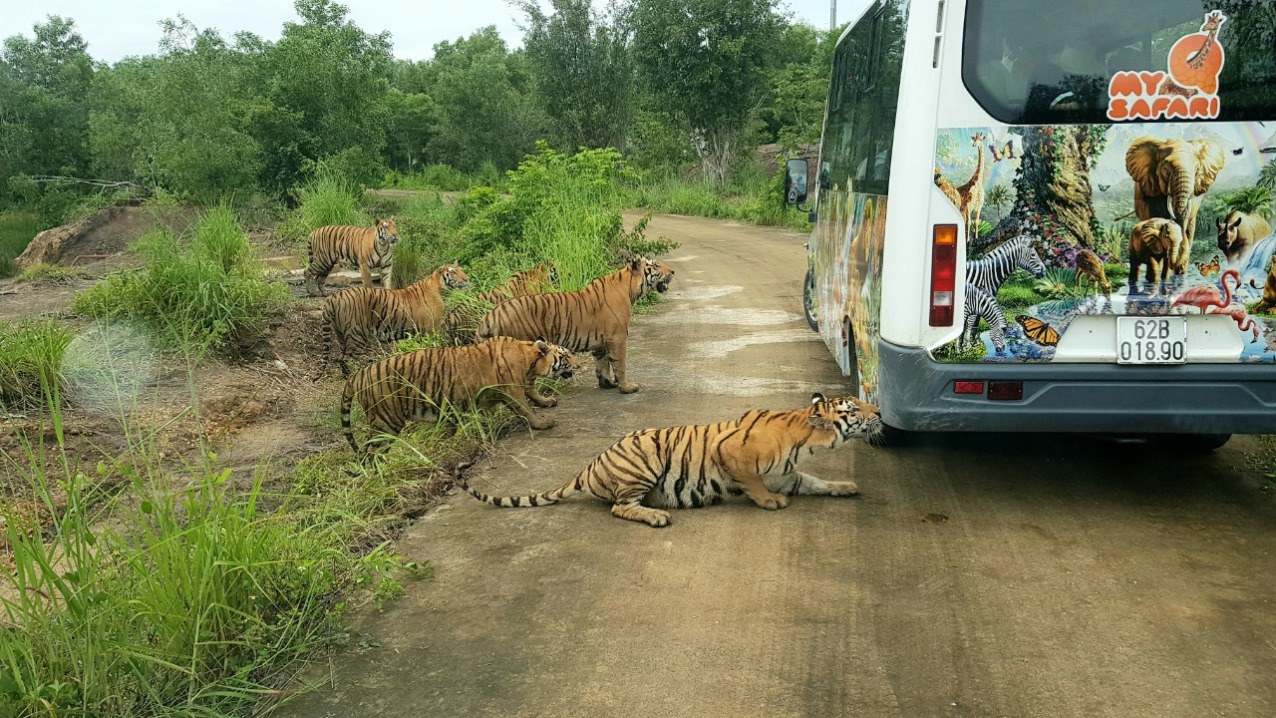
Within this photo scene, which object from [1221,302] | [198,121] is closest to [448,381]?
[1221,302]

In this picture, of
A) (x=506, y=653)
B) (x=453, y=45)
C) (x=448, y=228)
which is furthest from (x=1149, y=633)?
(x=453, y=45)

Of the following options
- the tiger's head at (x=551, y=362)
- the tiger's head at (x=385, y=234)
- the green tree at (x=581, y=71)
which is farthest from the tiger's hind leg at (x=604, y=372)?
the green tree at (x=581, y=71)

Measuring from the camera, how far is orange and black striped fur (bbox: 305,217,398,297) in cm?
1261

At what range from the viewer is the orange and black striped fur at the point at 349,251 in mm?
12609

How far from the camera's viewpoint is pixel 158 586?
3.40 m

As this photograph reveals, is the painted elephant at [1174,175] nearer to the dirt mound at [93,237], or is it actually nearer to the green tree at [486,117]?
the dirt mound at [93,237]

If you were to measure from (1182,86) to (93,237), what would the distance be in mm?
17819

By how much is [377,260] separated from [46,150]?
23.7 meters

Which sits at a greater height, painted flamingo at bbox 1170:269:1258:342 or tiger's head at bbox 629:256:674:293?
painted flamingo at bbox 1170:269:1258:342

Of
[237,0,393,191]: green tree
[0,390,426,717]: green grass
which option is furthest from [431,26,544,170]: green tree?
[0,390,426,717]: green grass

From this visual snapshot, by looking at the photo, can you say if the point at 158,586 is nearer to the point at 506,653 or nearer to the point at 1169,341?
the point at 506,653

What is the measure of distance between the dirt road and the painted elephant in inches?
54.3

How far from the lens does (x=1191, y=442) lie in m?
5.88

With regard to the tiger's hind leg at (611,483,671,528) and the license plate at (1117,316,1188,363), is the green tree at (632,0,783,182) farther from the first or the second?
the license plate at (1117,316,1188,363)
